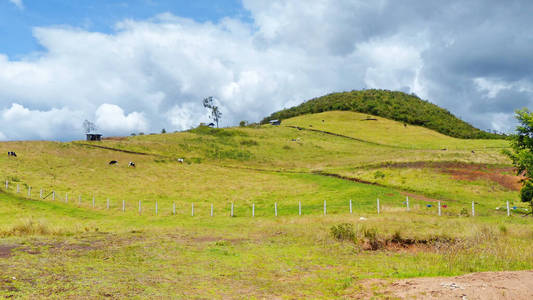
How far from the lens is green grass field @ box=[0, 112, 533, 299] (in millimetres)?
13688

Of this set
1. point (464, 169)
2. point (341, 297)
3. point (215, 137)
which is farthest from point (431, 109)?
point (341, 297)

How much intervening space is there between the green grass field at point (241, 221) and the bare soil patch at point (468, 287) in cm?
88

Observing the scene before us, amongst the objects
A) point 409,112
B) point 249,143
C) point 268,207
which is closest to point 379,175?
point 268,207

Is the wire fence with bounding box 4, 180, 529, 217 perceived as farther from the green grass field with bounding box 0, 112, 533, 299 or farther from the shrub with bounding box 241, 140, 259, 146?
the shrub with bounding box 241, 140, 259, 146

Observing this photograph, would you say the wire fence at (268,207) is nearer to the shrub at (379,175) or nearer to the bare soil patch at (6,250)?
the shrub at (379,175)

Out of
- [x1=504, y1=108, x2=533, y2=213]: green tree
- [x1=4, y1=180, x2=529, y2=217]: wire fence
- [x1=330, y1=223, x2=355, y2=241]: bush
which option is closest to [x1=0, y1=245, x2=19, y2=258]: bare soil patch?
[x1=330, y1=223, x2=355, y2=241]: bush

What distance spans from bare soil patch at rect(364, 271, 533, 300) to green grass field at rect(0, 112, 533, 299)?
2.88 ft

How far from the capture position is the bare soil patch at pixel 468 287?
31.2ft

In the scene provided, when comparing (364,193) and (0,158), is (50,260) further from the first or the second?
(0,158)

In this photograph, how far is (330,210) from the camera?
39.6 meters

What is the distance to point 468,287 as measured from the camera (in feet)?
32.9

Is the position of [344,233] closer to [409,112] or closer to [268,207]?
[268,207]

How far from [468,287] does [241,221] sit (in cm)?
2678

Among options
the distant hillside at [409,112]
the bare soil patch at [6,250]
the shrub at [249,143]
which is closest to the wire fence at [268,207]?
the bare soil patch at [6,250]
